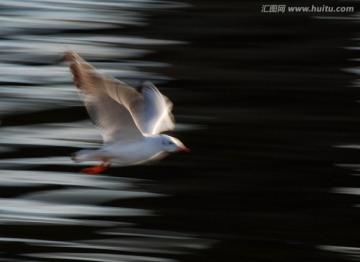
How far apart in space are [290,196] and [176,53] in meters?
3.88

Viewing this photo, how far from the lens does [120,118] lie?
813 centimetres

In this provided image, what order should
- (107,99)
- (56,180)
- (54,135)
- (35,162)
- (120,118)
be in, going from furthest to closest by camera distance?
(54,135)
(35,162)
(56,180)
(120,118)
(107,99)

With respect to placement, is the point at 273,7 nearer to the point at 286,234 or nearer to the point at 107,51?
the point at 107,51

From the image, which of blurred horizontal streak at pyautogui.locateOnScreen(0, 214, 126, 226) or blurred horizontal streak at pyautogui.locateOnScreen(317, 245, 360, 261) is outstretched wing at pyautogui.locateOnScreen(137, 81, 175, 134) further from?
blurred horizontal streak at pyautogui.locateOnScreen(317, 245, 360, 261)

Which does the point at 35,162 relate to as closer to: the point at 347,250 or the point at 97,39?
the point at 347,250

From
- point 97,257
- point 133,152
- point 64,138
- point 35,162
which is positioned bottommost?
point 97,257

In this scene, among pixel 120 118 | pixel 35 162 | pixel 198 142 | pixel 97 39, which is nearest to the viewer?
pixel 120 118

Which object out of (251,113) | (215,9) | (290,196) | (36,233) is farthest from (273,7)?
(36,233)

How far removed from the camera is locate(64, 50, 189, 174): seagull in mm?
7918

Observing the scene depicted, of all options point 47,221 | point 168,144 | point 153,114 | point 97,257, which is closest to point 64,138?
point 47,221

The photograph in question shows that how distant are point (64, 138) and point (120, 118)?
3.76m

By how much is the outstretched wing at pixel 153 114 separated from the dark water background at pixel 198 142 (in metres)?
1.63

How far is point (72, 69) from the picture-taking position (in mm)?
7895

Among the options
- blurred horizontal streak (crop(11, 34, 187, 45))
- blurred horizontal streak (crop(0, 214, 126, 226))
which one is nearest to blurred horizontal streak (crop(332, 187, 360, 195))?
blurred horizontal streak (crop(0, 214, 126, 226))
